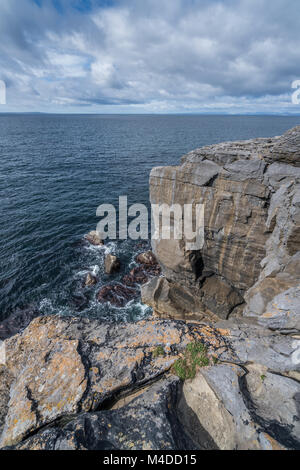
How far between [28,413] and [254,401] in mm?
6083

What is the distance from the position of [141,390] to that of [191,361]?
172 centimetres

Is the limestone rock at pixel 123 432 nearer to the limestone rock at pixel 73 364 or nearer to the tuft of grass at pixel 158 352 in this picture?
the limestone rock at pixel 73 364

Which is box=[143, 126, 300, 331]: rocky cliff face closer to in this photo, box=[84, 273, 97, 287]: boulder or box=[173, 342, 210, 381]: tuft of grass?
box=[173, 342, 210, 381]: tuft of grass

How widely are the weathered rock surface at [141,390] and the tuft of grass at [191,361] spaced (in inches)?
7.4

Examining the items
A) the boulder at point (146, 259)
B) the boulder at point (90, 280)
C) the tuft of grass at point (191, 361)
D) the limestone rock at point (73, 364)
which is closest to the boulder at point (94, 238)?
the boulder at point (146, 259)

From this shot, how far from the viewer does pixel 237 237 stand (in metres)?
17.2

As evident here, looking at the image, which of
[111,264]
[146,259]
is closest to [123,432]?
[111,264]

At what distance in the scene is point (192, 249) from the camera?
1962cm

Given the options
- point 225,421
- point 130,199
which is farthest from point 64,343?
point 130,199

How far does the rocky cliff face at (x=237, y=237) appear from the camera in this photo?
43.5 feet

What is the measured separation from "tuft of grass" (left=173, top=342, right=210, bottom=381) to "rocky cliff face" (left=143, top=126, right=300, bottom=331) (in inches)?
173

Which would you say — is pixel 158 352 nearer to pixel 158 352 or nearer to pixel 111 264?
pixel 158 352

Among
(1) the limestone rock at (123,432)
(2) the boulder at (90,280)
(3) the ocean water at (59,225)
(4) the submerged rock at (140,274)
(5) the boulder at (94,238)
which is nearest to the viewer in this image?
(1) the limestone rock at (123,432)

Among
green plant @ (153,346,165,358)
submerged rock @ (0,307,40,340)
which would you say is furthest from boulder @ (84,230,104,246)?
green plant @ (153,346,165,358)
